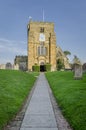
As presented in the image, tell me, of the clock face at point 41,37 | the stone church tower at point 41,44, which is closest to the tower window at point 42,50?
the stone church tower at point 41,44

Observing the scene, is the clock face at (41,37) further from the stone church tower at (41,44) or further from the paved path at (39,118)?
the paved path at (39,118)

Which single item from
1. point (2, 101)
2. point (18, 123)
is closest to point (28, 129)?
point (18, 123)

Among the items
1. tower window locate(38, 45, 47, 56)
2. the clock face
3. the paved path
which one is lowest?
the paved path

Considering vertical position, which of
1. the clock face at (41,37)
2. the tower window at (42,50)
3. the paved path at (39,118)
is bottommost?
the paved path at (39,118)

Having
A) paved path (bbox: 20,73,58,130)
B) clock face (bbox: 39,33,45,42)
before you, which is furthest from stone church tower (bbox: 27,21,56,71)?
paved path (bbox: 20,73,58,130)

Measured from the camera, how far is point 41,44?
288 ft

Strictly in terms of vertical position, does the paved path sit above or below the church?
below

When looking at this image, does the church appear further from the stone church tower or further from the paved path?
the paved path

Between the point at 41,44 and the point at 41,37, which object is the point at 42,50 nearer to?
the point at 41,44

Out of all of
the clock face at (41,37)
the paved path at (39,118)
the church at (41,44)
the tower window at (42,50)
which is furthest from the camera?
the clock face at (41,37)

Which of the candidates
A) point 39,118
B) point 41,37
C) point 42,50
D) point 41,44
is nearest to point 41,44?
point 41,44

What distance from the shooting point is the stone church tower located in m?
85.9

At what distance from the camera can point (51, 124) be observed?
9.57m

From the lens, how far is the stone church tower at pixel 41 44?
85.9 meters
